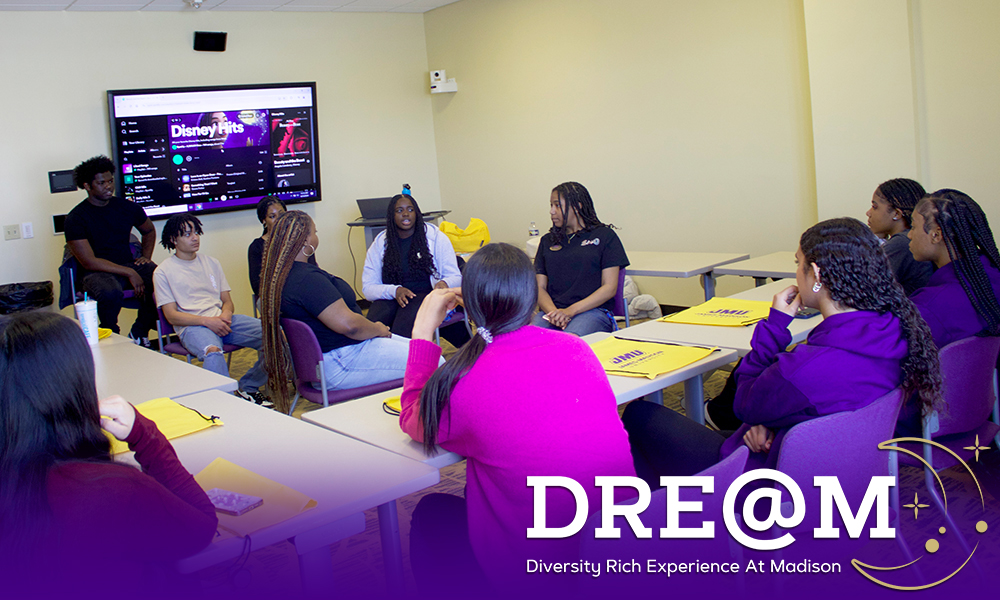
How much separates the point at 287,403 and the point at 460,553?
200 cm

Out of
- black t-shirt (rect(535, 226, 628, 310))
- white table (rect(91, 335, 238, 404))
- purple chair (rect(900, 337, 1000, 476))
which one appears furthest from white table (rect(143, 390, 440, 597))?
black t-shirt (rect(535, 226, 628, 310))

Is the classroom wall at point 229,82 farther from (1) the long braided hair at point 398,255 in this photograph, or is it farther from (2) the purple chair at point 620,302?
(2) the purple chair at point 620,302

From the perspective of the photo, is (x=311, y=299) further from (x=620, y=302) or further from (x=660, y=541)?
(x=660, y=541)

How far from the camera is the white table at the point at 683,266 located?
13.9 feet

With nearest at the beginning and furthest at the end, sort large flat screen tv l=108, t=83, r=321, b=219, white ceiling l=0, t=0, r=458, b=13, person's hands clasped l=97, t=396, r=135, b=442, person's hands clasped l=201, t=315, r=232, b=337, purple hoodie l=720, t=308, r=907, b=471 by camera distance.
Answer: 1. person's hands clasped l=97, t=396, r=135, b=442
2. purple hoodie l=720, t=308, r=907, b=471
3. person's hands clasped l=201, t=315, r=232, b=337
4. white ceiling l=0, t=0, r=458, b=13
5. large flat screen tv l=108, t=83, r=321, b=219

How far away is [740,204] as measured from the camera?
5.61 meters

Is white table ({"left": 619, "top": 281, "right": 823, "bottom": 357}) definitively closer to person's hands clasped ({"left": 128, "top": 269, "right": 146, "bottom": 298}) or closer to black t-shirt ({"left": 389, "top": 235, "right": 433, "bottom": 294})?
black t-shirt ({"left": 389, "top": 235, "right": 433, "bottom": 294})

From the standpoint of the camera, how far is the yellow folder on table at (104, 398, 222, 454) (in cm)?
200

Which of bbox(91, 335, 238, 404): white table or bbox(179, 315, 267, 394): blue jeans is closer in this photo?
bbox(91, 335, 238, 404): white table

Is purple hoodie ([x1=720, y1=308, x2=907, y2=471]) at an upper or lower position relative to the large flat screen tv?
lower

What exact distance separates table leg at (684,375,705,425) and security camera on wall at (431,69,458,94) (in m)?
5.42

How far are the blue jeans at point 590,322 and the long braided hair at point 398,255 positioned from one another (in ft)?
3.04

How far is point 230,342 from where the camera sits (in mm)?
4352

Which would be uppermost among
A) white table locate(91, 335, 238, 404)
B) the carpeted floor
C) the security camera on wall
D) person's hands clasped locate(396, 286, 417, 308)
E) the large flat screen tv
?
the security camera on wall
